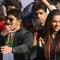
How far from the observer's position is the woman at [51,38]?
3.51m

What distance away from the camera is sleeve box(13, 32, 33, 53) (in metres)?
3.71

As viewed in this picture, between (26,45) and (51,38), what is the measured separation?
312 millimetres

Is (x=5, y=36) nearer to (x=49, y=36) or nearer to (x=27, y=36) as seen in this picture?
(x=27, y=36)

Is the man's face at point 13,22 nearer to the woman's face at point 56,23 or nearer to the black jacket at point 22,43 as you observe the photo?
the black jacket at point 22,43

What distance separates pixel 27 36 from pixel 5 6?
5.05 feet

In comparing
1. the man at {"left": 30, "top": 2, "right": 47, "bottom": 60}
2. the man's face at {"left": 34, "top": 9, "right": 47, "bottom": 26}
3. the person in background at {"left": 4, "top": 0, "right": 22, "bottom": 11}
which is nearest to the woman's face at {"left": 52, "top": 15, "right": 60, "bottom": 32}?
the man at {"left": 30, "top": 2, "right": 47, "bottom": 60}

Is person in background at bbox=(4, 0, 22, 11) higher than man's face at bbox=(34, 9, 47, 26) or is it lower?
higher

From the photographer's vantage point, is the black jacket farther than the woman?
Yes

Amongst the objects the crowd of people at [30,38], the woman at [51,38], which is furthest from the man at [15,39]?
the woman at [51,38]

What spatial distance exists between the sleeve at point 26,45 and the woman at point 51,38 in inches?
5.6

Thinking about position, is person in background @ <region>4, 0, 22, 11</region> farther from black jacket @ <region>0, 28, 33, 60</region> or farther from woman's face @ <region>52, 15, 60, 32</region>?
woman's face @ <region>52, 15, 60, 32</region>

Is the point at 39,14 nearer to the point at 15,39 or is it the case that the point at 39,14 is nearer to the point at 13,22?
the point at 13,22

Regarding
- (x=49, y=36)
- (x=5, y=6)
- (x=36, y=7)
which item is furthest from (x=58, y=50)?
(x=5, y=6)

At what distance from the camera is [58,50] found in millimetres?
3467
